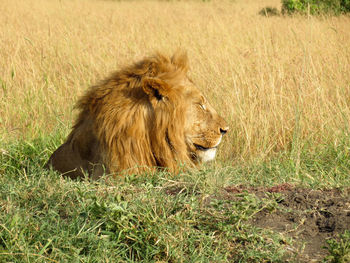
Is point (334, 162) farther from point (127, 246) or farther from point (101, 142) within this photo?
point (127, 246)

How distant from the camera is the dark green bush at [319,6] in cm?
1216

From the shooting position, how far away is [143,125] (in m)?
3.74

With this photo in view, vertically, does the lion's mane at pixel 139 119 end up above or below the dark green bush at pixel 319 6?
above

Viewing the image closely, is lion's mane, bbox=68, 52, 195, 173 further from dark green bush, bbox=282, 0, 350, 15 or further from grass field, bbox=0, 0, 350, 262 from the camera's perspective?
dark green bush, bbox=282, 0, 350, 15

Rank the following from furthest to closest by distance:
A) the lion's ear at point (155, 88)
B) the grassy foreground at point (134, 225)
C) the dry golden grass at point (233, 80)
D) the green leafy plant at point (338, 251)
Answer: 1. the dry golden grass at point (233, 80)
2. the lion's ear at point (155, 88)
3. the grassy foreground at point (134, 225)
4. the green leafy plant at point (338, 251)

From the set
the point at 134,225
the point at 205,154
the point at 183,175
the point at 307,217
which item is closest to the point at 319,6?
the point at 205,154

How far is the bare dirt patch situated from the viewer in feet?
8.27

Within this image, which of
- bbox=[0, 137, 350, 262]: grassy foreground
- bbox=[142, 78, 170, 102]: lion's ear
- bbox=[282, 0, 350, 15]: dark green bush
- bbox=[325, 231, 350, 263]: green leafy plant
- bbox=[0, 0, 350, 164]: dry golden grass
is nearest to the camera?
bbox=[325, 231, 350, 263]: green leafy plant

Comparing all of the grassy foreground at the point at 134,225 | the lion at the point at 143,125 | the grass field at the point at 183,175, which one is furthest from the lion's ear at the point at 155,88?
the grassy foreground at the point at 134,225

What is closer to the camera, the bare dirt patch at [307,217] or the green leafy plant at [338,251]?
the green leafy plant at [338,251]

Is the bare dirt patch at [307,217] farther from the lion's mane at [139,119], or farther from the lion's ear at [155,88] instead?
the lion's ear at [155,88]

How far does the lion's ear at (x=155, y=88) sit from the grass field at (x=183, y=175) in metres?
0.56

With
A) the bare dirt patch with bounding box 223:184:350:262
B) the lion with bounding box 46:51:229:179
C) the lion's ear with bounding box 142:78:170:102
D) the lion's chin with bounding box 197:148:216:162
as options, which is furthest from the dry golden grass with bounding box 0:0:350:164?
the bare dirt patch with bounding box 223:184:350:262

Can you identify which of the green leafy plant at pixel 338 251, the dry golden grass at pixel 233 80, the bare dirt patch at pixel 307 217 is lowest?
the dry golden grass at pixel 233 80
